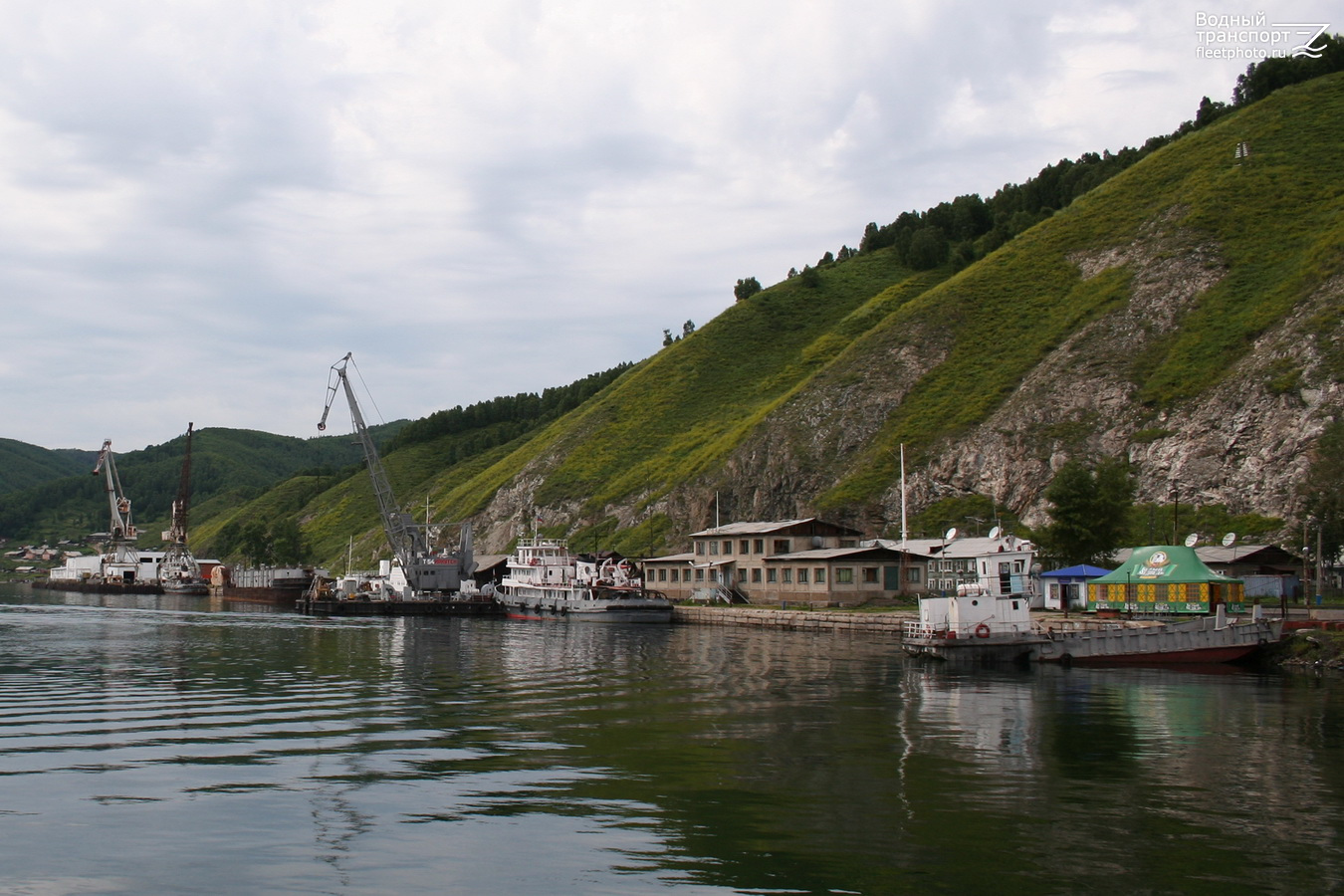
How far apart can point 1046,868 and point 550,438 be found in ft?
561

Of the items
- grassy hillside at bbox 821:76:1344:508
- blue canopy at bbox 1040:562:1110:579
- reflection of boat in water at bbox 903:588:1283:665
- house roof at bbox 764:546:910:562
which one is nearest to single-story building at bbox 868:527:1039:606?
reflection of boat in water at bbox 903:588:1283:665

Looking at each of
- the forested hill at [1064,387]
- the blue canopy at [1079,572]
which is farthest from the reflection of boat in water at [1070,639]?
the forested hill at [1064,387]

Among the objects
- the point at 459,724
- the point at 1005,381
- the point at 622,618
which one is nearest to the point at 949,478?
the point at 1005,381

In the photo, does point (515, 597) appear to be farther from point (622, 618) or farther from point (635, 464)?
point (635, 464)

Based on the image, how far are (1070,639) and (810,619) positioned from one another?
94.4ft

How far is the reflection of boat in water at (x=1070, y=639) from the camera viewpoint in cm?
5025

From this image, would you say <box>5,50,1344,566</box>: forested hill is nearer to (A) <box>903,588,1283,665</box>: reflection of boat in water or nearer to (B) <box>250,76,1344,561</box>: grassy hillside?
(B) <box>250,76,1344,561</box>: grassy hillside

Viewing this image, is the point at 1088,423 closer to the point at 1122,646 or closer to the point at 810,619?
the point at 810,619

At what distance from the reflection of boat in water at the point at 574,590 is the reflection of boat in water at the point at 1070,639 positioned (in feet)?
140

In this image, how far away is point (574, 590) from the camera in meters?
103

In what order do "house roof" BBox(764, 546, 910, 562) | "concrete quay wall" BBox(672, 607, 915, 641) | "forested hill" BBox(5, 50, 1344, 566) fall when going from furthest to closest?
"forested hill" BBox(5, 50, 1344, 566), "house roof" BBox(764, 546, 910, 562), "concrete quay wall" BBox(672, 607, 915, 641)

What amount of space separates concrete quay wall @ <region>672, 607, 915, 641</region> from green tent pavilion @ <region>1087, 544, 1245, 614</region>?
14.7 m

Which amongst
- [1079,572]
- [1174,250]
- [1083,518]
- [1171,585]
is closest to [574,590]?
[1083,518]

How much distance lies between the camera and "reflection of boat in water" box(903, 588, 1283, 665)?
50250 millimetres
